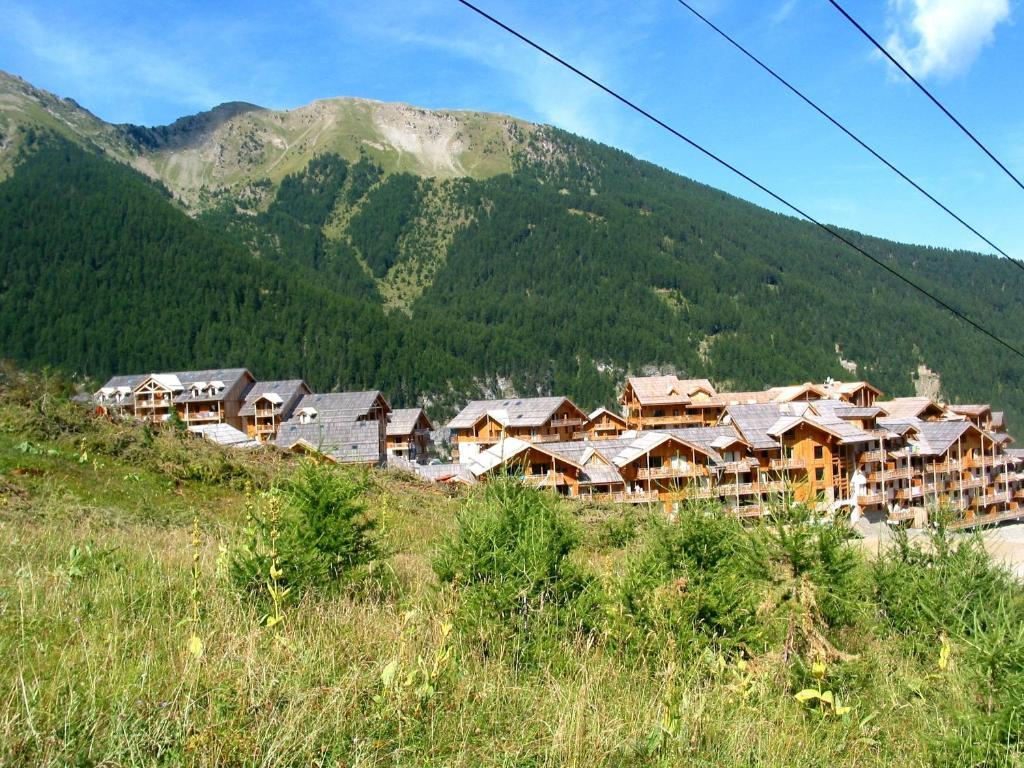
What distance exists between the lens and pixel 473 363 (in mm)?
106375

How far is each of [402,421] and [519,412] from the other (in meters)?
9.19

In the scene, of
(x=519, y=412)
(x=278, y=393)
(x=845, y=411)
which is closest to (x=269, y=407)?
(x=278, y=393)

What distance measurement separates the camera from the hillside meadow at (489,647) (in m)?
2.69

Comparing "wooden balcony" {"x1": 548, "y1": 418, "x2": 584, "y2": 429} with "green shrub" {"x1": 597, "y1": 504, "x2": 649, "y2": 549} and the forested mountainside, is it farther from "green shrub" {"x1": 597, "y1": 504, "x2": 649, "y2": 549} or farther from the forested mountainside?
the forested mountainside

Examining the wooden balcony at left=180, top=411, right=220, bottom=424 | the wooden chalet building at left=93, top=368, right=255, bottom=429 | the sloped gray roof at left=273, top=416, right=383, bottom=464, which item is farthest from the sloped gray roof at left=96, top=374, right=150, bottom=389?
the sloped gray roof at left=273, top=416, right=383, bottom=464

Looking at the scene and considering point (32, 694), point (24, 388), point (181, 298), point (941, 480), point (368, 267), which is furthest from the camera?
point (368, 267)

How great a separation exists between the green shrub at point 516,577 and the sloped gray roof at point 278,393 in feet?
173

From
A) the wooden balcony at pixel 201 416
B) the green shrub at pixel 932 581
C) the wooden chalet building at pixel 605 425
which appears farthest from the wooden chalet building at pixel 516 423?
the green shrub at pixel 932 581

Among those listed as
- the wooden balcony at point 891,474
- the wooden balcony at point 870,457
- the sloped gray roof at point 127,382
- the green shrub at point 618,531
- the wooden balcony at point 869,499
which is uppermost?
the sloped gray roof at point 127,382

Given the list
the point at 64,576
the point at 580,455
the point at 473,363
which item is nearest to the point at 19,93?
the point at 473,363

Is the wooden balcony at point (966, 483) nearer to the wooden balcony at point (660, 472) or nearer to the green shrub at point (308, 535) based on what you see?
the wooden balcony at point (660, 472)

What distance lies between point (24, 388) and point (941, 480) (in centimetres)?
4560

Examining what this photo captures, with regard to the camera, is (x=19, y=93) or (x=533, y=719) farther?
(x=19, y=93)

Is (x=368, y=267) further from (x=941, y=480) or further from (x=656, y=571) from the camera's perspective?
(x=656, y=571)
